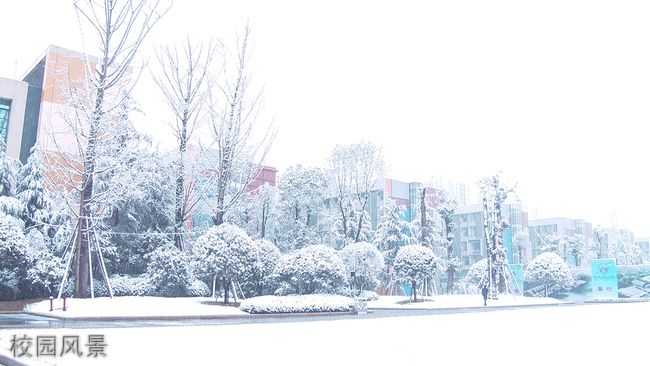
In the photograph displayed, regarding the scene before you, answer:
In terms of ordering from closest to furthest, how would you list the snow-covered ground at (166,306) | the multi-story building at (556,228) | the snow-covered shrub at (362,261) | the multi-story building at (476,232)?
the snow-covered ground at (166,306) < the snow-covered shrub at (362,261) < the multi-story building at (476,232) < the multi-story building at (556,228)

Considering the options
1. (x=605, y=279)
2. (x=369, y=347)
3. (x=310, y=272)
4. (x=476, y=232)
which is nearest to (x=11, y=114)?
(x=310, y=272)

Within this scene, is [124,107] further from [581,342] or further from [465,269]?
[465,269]

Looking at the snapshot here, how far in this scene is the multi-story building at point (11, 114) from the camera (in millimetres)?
37625

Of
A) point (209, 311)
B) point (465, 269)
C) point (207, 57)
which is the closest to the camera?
point (209, 311)

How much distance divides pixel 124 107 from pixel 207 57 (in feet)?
17.9

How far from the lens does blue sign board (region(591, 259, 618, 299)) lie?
141 feet

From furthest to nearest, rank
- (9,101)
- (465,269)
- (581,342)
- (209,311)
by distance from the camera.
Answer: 1. (465,269)
2. (9,101)
3. (209,311)
4. (581,342)

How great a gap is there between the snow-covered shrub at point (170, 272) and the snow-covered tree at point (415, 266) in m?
14.0

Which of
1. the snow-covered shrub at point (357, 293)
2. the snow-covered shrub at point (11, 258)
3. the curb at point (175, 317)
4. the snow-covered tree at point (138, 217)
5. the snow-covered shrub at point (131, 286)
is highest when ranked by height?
the snow-covered tree at point (138, 217)

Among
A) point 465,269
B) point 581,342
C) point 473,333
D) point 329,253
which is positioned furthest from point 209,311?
point 465,269

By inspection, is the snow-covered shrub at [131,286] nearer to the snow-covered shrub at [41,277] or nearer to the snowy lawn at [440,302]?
the snow-covered shrub at [41,277]

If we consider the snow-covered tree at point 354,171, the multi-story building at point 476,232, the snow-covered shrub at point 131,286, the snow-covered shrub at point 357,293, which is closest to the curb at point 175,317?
the snow-covered shrub at point 131,286

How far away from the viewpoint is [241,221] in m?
43.8

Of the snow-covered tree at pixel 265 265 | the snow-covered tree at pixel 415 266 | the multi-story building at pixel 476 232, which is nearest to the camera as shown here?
the snow-covered tree at pixel 265 265
